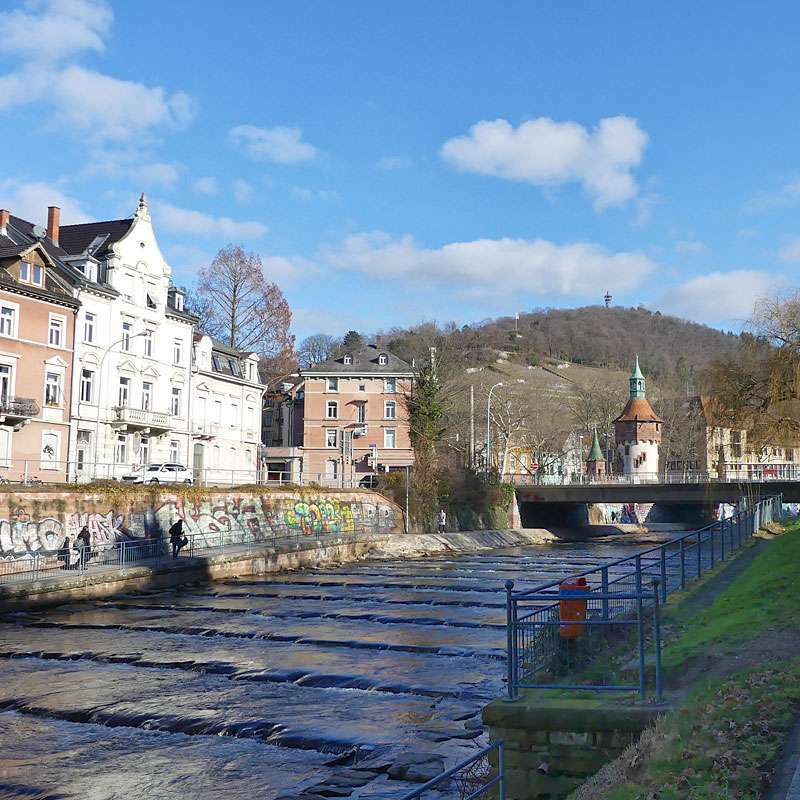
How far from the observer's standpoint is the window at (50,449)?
46.6m

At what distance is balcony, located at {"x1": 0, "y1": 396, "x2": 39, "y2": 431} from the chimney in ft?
49.8

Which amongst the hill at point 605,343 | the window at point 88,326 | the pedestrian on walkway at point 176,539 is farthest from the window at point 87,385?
the hill at point 605,343

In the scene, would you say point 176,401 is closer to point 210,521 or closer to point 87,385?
point 87,385

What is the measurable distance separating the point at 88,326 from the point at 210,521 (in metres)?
14.5

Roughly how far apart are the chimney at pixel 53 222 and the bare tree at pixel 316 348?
70190 millimetres

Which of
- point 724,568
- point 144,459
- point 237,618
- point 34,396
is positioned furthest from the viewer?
point 144,459

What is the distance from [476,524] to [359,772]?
57281mm

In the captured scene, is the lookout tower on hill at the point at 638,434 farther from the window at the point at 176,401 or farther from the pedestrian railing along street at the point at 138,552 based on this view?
the window at the point at 176,401

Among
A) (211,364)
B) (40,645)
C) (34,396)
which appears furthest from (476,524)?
(40,645)

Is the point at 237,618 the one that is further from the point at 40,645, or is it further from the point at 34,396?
the point at 34,396

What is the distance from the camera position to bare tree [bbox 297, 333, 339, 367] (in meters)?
128

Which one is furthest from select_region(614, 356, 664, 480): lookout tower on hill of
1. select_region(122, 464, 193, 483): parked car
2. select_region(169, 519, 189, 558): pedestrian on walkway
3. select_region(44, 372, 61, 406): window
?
select_region(169, 519, 189, 558): pedestrian on walkway

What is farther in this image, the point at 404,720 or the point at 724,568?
the point at 724,568

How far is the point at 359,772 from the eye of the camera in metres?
12.8
